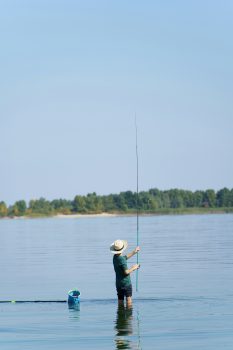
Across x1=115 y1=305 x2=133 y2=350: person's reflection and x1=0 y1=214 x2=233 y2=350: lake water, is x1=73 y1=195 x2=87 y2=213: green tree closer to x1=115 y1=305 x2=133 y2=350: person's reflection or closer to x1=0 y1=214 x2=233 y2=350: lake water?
x1=0 y1=214 x2=233 y2=350: lake water

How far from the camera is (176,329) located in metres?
17.5

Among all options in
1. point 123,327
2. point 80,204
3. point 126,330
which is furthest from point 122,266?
point 80,204

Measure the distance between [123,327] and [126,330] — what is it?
1.14 feet

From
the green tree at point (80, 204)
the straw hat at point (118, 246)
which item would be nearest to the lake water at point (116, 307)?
the straw hat at point (118, 246)

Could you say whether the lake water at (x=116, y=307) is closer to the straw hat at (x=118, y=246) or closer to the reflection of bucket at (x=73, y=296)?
the reflection of bucket at (x=73, y=296)

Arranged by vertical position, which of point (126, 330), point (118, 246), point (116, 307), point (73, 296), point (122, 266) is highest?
point (118, 246)

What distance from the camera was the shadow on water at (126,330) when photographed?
16016mm

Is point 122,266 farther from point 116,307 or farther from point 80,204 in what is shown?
point 80,204

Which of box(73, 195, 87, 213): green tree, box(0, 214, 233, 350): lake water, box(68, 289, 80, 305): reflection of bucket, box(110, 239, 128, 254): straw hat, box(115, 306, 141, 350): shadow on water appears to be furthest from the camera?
box(73, 195, 87, 213): green tree

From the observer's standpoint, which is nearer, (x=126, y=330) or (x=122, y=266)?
(x=126, y=330)

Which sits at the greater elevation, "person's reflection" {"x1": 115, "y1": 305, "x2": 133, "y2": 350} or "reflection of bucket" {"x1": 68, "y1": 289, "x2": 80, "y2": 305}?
"reflection of bucket" {"x1": 68, "y1": 289, "x2": 80, "y2": 305}

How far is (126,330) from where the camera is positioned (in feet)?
57.8

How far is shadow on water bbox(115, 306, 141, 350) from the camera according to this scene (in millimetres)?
16016

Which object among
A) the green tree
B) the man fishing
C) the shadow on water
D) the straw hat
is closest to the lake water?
the shadow on water
